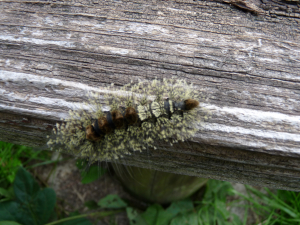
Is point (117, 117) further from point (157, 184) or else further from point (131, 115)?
point (157, 184)

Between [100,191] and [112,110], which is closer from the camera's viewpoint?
[112,110]

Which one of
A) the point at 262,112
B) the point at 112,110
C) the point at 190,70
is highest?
the point at 190,70

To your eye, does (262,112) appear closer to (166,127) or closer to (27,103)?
(166,127)

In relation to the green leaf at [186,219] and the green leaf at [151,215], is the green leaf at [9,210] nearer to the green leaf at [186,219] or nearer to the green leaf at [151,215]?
the green leaf at [151,215]

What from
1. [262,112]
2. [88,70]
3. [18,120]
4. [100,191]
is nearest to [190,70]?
[262,112]

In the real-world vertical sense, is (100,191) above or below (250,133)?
below

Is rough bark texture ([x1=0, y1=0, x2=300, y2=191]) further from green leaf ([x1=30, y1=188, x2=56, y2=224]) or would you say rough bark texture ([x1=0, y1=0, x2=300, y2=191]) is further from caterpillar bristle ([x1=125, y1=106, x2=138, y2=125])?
green leaf ([x1=30, y1=188, x2=56, y2=224])

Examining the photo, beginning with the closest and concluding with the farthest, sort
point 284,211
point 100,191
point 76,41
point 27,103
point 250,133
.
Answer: point 250,133 → point 27,103 → point 76,41 → point 284,211 → point 100,191
